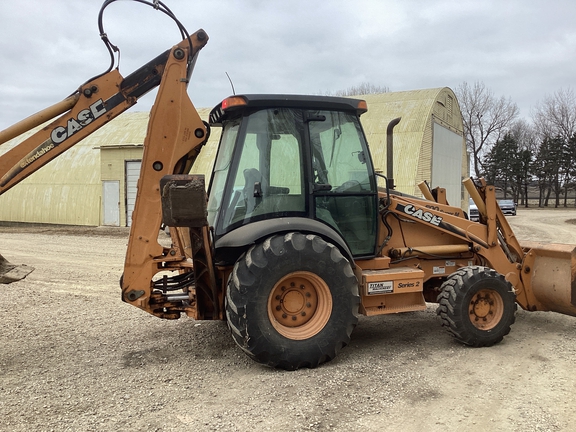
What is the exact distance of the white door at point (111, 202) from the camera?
21.9 metres

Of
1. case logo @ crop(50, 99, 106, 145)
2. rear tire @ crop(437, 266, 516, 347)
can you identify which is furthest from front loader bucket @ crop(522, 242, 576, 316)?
case logo @ crop(50, 99, 106, 145)

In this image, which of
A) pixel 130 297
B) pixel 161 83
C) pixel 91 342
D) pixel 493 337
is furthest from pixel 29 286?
pixel 493 337

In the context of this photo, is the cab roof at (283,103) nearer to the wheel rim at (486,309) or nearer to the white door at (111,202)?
the wheel rim at (486,309)

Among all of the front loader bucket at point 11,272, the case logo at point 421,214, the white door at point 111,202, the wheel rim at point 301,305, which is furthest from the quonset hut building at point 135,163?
the wheel rim at point 301,305

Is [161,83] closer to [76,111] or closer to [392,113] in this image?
[76,111]

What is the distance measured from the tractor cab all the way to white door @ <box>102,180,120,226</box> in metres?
17.9

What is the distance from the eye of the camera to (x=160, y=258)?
478cm

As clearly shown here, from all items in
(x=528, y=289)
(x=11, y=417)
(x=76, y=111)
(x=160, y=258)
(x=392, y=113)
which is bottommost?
(x=11, y=417)

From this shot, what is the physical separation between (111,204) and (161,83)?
18592 mm

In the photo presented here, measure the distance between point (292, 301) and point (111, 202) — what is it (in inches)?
750

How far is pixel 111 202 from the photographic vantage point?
22141 mm

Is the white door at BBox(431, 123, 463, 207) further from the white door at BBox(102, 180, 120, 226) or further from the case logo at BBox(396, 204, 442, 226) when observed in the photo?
the case logo at BBox(396, 204, 442, 226)

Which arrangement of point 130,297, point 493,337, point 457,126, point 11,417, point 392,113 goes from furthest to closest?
1. point 457,126
2. point 392,113
3. point 493,337
4. point 130,297
5. point 11,417

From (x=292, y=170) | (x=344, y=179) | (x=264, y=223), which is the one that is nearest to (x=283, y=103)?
(x=292, y=170)
